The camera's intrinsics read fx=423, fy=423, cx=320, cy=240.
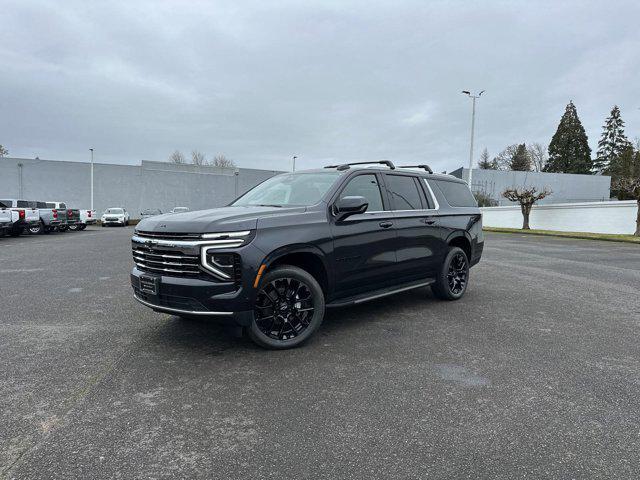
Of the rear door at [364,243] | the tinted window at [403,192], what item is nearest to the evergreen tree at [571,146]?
the tinted window at [403,192]

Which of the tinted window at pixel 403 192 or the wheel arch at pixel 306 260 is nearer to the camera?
the wheel arch at pixel 306 260

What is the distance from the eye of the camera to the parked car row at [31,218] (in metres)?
18.8

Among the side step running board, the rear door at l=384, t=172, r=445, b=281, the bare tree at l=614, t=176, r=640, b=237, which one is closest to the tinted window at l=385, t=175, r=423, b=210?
the rear door at l=384, t=172, r=445, b=281

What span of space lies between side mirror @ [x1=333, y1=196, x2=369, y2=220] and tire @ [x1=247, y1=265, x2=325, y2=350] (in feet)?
2.55

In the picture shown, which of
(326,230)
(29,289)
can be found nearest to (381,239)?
(326,230)

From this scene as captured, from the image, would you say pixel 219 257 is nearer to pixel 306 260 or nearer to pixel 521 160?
pixel 306 260

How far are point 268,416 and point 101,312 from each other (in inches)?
149

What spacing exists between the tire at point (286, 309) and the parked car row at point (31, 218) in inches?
757

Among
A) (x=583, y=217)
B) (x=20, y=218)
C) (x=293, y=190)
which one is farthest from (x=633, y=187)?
(x=20, y=218)

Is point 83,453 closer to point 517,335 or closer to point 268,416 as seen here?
point 268,416

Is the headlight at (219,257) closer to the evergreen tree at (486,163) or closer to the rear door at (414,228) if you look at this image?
the rear door at (414,228)

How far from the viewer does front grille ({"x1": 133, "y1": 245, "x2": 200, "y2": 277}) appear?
12.6 feet

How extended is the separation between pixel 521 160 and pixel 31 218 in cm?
9058

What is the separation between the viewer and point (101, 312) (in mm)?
5695
